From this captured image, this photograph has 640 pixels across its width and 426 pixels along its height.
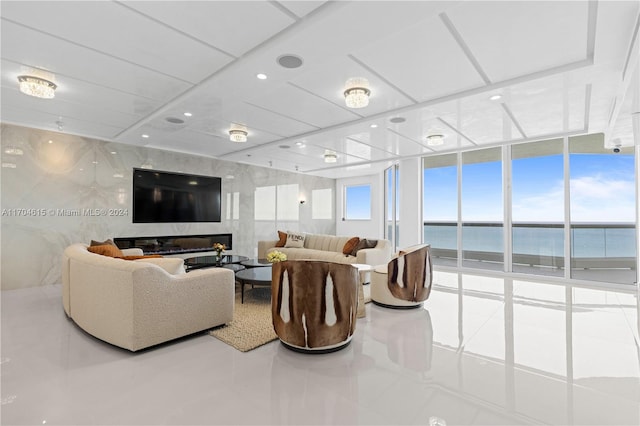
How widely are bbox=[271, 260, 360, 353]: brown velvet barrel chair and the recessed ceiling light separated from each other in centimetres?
183

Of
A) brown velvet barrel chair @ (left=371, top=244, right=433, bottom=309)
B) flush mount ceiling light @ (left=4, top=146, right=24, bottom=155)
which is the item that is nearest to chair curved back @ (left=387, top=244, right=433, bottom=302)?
brown velvet barrel chair @ (left=371, top=244, right=433, bottom=309)

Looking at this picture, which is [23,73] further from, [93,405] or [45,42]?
[93,405]

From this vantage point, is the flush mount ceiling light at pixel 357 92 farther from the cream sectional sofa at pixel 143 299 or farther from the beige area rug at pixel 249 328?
the beige area rug at pixel 249 328

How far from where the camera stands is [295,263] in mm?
2717

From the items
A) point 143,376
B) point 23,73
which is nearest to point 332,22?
point 143,376

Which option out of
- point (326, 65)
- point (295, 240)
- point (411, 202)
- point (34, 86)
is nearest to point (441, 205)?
point (411, 202)

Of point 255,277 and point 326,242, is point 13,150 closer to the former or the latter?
point 255,277

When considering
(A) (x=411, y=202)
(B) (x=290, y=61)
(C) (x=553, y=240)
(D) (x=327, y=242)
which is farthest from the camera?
(A) (x=411, y=202)

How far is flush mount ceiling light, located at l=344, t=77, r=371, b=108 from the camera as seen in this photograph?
3372 mm

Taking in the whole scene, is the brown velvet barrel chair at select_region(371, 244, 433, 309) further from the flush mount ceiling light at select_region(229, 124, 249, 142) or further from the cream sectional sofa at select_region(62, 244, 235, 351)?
the flush mount ceiling light at select_region(229, 124, 249, 142)

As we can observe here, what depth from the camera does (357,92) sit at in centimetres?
340

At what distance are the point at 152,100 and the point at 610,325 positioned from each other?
20.1 feet

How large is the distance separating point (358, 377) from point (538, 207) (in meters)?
5.87

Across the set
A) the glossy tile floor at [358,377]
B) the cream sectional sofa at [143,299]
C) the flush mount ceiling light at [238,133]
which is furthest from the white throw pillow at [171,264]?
the flush mount ceiling light at [238,133]
